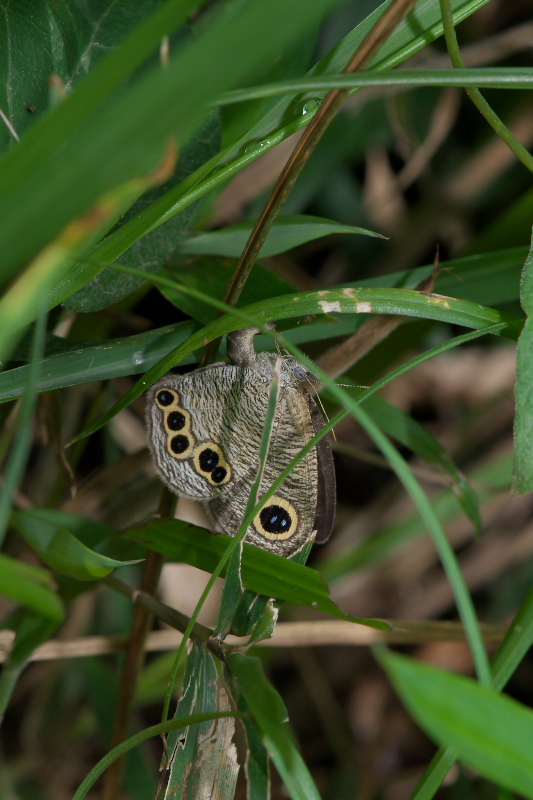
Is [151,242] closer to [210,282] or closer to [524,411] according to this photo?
[210,282]

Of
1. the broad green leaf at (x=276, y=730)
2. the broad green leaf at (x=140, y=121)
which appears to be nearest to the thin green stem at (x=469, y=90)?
the broad green leaf at (x=140, y=121)

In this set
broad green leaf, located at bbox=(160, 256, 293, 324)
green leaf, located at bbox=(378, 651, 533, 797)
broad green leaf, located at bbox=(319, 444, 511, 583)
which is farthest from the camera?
broad green leaf, located at bbox=(319, 444, 511, 583)

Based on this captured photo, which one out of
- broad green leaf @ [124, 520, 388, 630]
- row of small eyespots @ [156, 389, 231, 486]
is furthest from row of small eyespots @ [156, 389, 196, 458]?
broad green leaf @ [124, 520, 388, 630]

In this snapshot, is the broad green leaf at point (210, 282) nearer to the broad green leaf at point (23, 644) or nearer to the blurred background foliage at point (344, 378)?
the blurred background foliage at point (344, 378)

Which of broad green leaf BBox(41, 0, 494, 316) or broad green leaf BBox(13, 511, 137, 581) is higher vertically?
broad green leaf BBox(41, 0, 494, 316)

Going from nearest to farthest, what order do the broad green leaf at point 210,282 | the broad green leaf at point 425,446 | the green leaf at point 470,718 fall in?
the green leaf at point 470,718
the broad green leaf at point 210,282
the broad green leaf at point 425,446

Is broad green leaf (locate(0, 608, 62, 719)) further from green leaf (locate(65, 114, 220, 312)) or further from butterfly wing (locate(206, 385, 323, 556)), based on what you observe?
green leaf (locate(65, 114, 220, 312))

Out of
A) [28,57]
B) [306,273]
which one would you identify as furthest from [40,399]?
[306,273]

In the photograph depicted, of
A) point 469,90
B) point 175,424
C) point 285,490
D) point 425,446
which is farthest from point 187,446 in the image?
point 469,90
